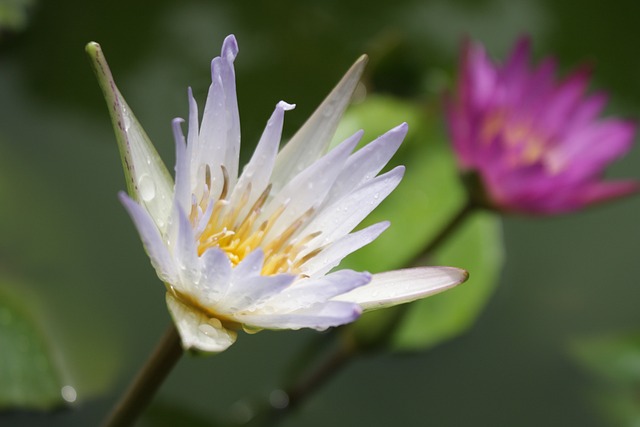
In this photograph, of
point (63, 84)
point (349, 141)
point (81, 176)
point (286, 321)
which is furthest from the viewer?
point (63, 84)

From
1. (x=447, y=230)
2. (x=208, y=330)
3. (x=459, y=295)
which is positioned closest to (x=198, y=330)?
(x=208, y=330)

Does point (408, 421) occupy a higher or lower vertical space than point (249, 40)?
lower

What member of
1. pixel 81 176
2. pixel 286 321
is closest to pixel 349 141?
pixel 286 321

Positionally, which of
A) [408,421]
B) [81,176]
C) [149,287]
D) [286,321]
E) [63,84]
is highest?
[286,321]

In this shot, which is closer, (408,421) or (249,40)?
(408,421)

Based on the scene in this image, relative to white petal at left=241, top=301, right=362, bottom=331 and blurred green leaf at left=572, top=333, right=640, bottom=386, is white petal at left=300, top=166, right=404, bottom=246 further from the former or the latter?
blurred green leaf at left=572, top=333, right=640, bottom=386

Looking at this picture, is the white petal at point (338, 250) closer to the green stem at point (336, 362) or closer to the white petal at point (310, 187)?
the white petal at point (310, 187)

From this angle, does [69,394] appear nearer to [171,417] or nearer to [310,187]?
[171,417]

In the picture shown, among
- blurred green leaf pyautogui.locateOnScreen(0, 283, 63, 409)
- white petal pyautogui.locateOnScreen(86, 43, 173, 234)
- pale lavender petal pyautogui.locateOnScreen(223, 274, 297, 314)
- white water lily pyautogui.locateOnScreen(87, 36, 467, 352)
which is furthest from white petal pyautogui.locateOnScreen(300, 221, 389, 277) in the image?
blurred green leaf pyautogui.locateOnScreen(0, 283, 63, 409)

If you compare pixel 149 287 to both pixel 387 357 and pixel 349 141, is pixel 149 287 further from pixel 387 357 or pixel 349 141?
pixel 349 141
